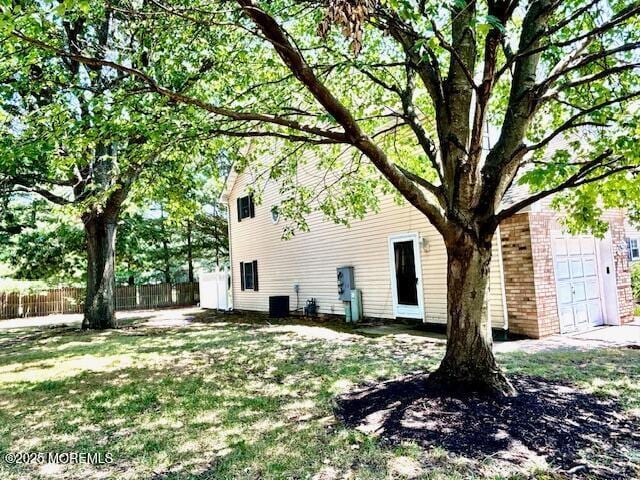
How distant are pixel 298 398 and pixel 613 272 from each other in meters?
8.60

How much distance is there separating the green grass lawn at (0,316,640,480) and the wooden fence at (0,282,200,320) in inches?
469

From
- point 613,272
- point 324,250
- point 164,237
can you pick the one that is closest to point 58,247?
point 164,237

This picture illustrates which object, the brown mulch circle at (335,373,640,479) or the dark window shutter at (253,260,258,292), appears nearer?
the brown mulch circle at (335,373,640,479)

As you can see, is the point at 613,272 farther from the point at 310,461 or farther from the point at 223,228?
the point at 223,228

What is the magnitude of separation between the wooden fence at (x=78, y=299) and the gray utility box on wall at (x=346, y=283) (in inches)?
541

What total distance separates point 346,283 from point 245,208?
285 inches

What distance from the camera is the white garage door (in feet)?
28.1

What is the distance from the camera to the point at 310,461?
130 inches

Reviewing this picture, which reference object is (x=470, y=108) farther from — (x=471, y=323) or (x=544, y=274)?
(x=544, y=274)

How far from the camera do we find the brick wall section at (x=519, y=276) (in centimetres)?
798

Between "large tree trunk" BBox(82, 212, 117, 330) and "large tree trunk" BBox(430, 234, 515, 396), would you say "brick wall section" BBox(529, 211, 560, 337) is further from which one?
"large tree trunk" BBox(82, 212, 117, 330)

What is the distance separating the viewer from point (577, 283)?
9023 mm

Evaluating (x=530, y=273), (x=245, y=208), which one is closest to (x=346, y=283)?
(x=530, y=273)

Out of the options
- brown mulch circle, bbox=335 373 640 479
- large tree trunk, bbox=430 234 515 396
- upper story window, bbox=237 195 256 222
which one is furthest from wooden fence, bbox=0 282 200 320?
large tree trunk, bbox=430 234 515 396
